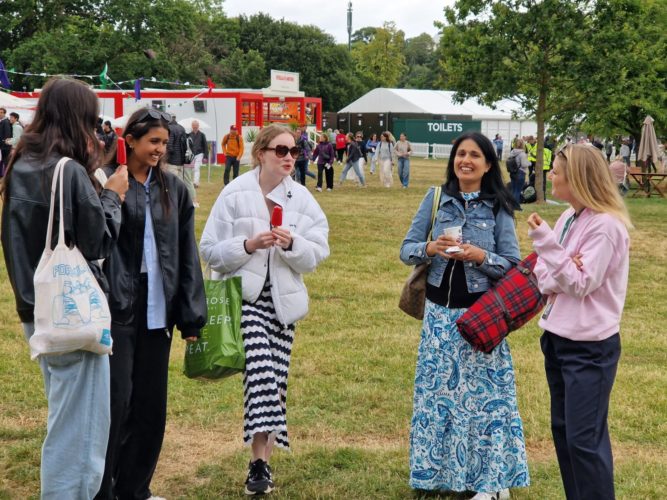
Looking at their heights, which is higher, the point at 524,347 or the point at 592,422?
the point at 592,422

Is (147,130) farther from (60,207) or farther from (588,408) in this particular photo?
(588,408)

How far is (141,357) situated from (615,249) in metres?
2.13

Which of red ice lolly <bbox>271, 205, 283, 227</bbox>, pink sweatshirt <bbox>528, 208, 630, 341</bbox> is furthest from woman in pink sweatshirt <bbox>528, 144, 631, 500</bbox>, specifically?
red ice lolly <bbox>271, 205, 283, 227</bbox>

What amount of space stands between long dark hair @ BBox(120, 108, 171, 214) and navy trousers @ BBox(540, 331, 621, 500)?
1.85 metres

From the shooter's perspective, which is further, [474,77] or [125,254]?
[474,77]

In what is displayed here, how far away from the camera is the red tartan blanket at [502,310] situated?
4359mm

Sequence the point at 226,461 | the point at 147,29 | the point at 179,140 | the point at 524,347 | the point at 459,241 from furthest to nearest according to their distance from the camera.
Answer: the point at 147,29 → the point at 179,140 → the point at 524,347 → the point at 226,461 → the point at 459,241

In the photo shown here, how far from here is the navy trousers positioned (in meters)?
3.77

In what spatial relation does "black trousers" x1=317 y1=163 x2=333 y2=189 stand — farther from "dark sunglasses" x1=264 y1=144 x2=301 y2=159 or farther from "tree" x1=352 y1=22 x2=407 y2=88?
"tree" x1=352 y1=22 x2=407 y2=88

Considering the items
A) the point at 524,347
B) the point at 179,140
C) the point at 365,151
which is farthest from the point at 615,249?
the point at 365,151

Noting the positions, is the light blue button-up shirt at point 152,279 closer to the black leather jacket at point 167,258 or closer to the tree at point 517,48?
the black leather jacket at point 167,258

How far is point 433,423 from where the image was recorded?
15.2 feet

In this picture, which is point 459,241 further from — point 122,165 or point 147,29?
point 147,29

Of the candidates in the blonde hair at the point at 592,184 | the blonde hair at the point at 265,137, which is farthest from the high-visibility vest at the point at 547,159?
the blonde hair at the point at 592,184
